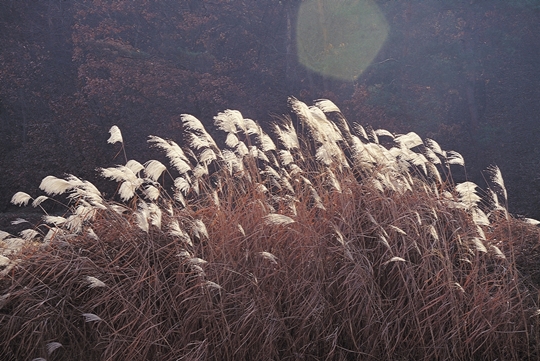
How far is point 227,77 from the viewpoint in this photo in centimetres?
1172

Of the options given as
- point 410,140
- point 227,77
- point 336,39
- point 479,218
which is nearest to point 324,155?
point 410,140

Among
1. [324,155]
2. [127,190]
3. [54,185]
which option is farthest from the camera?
[324,155]

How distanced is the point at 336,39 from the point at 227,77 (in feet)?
7.84

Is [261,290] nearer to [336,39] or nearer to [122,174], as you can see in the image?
[122,174]

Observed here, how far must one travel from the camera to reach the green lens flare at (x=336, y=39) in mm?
11750

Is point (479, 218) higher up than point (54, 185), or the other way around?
point (54, 185)

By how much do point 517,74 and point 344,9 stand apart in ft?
12.6

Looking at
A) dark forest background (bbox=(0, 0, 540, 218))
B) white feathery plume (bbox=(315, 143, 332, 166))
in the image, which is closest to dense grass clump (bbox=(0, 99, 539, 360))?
white feathery plume (bbox=(315, 143, 332, 166))

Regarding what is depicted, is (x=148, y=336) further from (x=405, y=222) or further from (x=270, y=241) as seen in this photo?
(x=405, y=222)

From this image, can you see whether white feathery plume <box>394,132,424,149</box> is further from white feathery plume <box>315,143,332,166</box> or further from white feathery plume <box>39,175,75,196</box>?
white feathery plume <box>39,175,75,196</box>

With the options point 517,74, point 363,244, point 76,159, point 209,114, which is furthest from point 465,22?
point 363,244

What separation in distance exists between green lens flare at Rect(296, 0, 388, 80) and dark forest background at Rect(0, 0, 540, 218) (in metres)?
0.26

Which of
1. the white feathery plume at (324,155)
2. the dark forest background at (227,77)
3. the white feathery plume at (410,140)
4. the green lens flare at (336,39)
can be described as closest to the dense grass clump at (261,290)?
the white feathery plume at (324,155)

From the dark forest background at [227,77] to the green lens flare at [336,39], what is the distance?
26 cm
